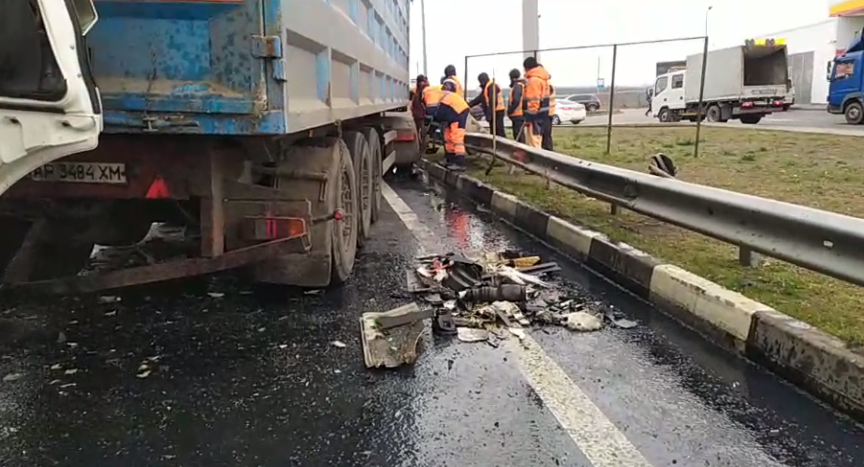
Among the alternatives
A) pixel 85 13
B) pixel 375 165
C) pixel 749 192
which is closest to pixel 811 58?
pixel 749 192

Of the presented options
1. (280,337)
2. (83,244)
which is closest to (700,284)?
(280,337)

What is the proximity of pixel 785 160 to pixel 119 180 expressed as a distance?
9.94 m

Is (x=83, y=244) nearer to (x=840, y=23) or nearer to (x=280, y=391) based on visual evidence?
(x=280, y=391)

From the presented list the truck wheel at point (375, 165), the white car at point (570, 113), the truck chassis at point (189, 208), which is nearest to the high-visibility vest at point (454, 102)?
the truck wheel at point (375, 165)

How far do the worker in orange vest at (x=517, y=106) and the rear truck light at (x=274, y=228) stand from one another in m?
8.61

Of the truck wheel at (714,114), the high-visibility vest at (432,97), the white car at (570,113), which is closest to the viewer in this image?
the high-visibility vest at (432,97)

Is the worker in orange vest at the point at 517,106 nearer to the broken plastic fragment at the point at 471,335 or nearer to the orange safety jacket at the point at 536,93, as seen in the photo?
the orange safety jacket at the point at 536,93

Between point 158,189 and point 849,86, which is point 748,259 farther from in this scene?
point 849,86

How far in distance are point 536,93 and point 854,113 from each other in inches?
563

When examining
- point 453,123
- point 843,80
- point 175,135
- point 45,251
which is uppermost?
point 843,80

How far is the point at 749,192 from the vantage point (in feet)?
25.5

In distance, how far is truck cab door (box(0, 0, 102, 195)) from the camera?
2314 millimetres

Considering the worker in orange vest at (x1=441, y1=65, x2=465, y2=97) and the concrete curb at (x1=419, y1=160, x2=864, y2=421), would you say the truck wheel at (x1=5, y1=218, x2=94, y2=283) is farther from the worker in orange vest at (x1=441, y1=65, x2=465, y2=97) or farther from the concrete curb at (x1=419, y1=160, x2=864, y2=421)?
the worker in orange vest at (x1=441, y1=65, x2=465, y2=97)

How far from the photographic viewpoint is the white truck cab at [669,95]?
102 ft
